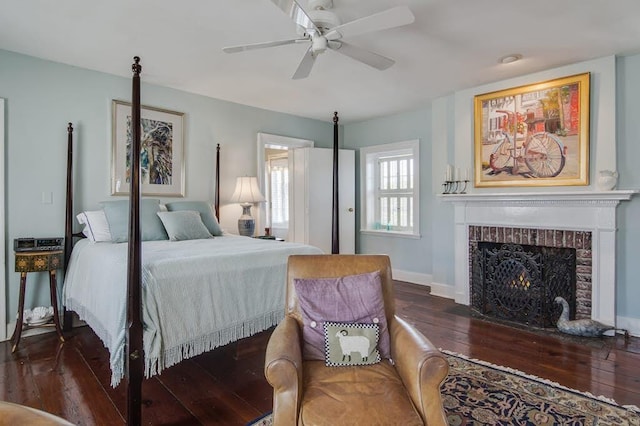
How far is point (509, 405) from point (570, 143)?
2.57 metres

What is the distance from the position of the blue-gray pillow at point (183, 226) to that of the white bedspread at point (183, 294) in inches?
14.6

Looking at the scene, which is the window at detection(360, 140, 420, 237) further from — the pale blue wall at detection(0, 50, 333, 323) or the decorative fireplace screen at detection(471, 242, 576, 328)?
the pale blue wall at detection(0, 50, 333, 323)

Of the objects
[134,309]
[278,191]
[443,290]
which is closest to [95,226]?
[134,309]

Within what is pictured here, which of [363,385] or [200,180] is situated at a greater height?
[200,180]

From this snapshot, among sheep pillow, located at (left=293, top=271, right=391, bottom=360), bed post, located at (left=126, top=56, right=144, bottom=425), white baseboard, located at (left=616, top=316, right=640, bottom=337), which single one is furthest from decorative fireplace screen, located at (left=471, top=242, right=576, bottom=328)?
bed post, located at (left=126, top=56, right=144, bottom=425)

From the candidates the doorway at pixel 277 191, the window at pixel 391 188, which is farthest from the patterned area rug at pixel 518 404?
the doorway at pixel 277 191

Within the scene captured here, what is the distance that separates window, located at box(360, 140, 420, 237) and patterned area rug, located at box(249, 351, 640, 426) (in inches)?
114

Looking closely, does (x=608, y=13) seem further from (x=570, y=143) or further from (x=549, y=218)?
(x=549, y=218)

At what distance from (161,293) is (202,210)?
1856mm

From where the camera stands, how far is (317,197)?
211 inches

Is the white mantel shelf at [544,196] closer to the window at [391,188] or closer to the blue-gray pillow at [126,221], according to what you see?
the window at [391,188]

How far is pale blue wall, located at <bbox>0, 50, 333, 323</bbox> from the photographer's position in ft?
10.2

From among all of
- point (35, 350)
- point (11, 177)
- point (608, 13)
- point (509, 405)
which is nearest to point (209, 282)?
point (35, 350)

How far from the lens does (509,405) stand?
2.08m
